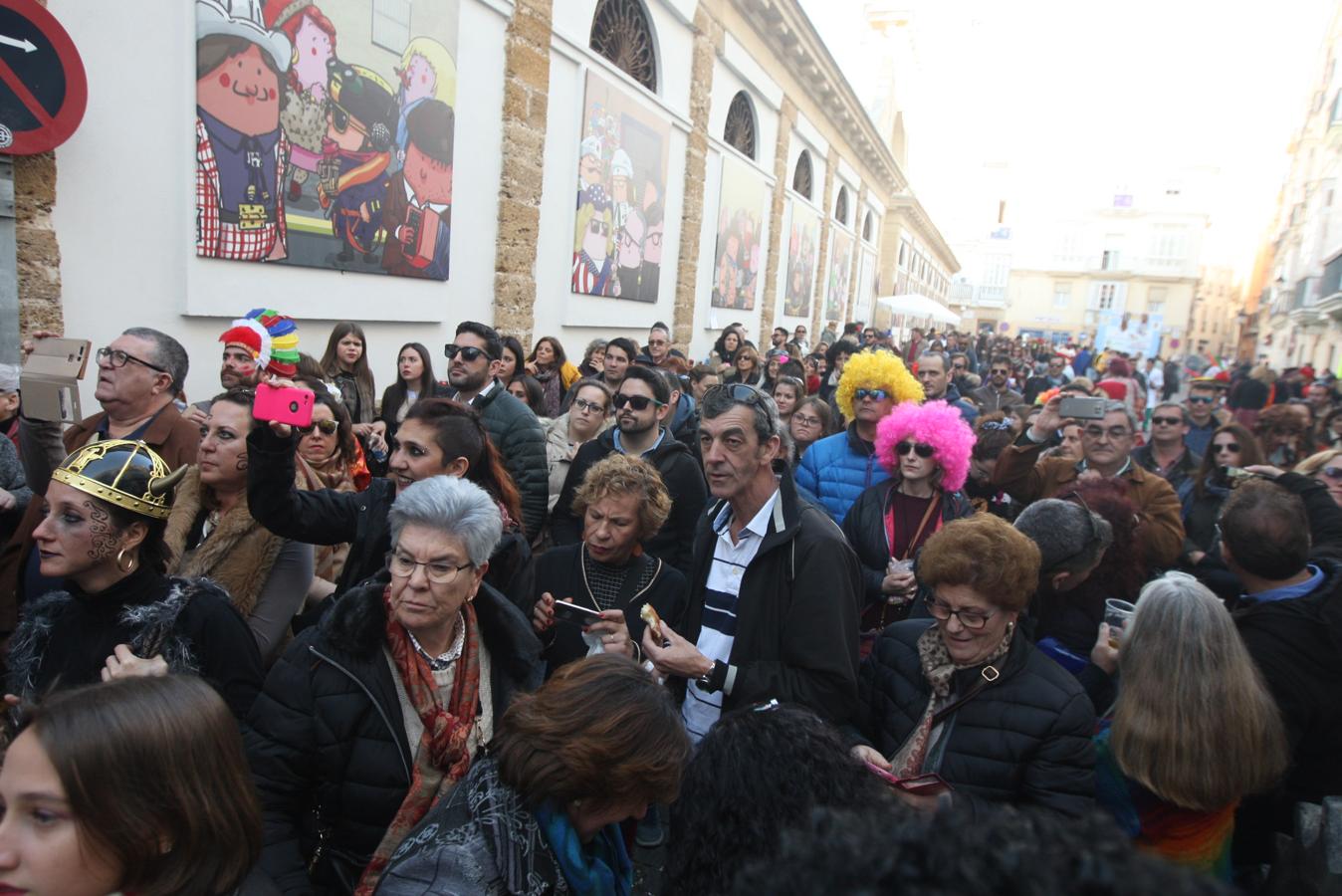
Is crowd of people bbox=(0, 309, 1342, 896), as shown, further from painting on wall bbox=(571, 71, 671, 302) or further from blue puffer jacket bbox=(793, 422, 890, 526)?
painting on wall bbox=(571, 71, 671, 302)

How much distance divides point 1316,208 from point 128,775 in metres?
42.2

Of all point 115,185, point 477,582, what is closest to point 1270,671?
point 477,582

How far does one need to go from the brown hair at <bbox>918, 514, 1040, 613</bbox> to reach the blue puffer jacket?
6.80ft

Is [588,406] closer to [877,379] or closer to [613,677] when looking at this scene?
[877,379]

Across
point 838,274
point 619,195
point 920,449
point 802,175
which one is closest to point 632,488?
point 920,449

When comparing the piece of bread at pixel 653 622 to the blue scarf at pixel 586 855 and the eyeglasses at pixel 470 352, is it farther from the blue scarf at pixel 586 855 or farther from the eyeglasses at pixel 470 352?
the eyeglasses at pixel 470 352

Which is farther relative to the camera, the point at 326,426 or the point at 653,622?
the point at 326,426

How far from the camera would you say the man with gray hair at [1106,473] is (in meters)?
4.05

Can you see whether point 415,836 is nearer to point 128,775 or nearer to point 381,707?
point 381,707

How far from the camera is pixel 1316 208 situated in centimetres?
3192

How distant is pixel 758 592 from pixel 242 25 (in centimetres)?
527

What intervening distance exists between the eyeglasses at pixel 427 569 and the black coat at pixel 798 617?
3.12ft

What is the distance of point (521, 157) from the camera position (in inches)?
332

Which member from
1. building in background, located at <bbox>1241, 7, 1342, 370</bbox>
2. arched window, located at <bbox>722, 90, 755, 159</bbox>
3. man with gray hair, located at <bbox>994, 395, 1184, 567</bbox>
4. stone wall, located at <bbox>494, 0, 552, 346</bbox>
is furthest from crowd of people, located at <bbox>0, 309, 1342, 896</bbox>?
building in background, located at <bbox>1241, 7, 1342, 370</bbox>
